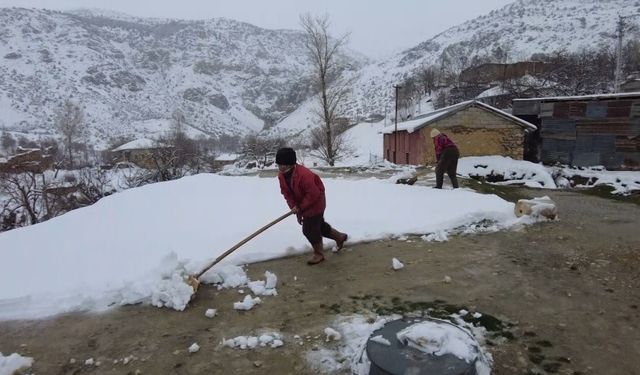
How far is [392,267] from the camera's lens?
4707mm

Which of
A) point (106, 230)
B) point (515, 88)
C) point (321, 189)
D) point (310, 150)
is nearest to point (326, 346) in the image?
point (321, 189)

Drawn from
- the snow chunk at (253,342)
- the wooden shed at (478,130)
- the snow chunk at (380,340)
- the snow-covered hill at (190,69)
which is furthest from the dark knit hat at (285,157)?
the snow-covered hill at (190,69)

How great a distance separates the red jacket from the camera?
4.79 metres

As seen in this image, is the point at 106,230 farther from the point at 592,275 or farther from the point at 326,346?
the point at 592,275

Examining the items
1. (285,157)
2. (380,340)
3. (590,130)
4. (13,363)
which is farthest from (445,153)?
(590,130)

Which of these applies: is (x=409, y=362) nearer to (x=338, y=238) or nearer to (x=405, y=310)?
(x=405, y=310)

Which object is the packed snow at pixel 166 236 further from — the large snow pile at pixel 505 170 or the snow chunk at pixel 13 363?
the large snow pile at pixel 505 170

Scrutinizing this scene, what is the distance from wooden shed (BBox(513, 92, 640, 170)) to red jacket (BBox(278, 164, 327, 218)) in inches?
578

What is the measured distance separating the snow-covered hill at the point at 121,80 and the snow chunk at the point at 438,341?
80.9 metres

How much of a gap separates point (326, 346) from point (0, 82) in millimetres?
130321

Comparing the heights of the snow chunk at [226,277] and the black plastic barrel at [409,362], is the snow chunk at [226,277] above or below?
below

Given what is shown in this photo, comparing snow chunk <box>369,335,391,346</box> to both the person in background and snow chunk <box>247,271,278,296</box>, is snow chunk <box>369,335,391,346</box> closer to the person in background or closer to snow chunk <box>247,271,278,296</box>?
snow chunk <box>247,271,278,296</box>

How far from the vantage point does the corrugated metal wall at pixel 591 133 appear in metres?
15.0

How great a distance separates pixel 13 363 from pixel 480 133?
17.6 meters
